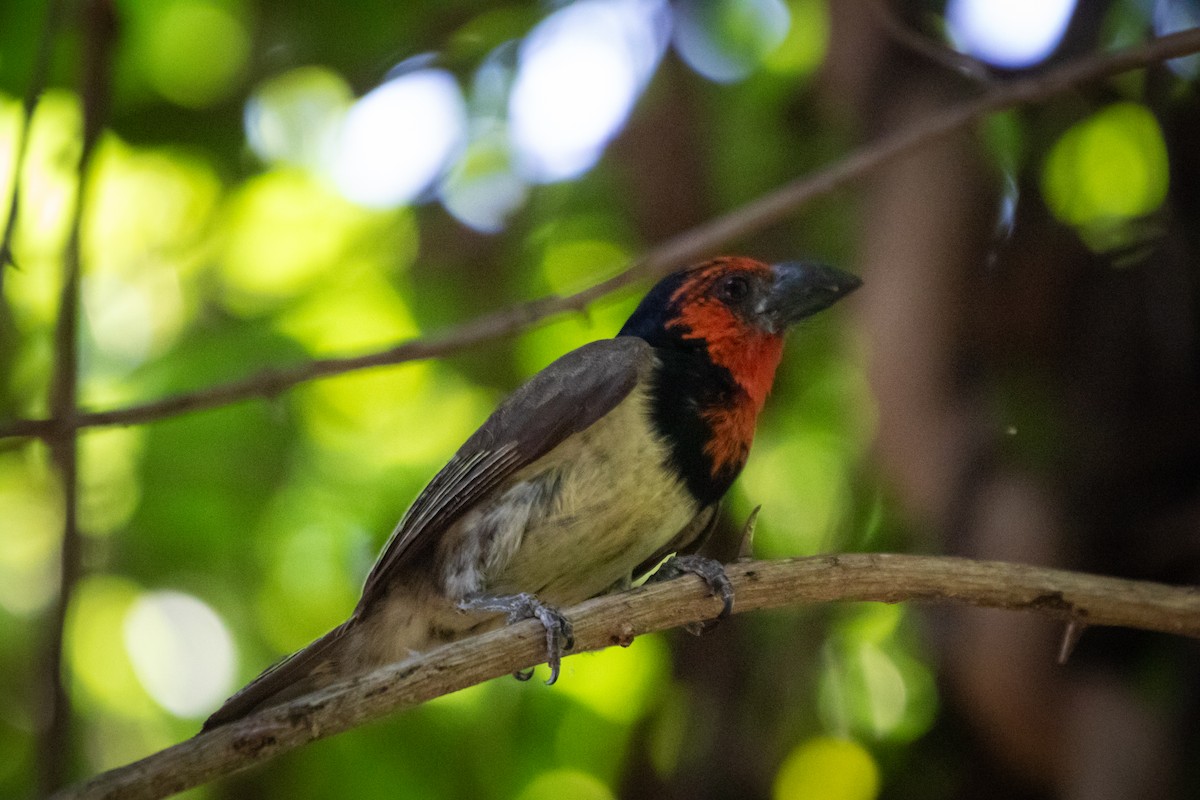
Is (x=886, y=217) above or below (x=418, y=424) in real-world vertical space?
above

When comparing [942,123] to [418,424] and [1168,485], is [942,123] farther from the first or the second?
[418,424]

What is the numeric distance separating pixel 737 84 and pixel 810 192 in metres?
1.70

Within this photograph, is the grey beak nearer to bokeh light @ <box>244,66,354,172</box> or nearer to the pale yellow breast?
the pale yellow breast

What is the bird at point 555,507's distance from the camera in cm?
279

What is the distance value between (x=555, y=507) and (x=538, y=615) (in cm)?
37

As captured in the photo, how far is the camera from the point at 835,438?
14.4 ft

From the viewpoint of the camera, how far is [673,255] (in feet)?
9.94

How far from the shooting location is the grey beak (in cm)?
328

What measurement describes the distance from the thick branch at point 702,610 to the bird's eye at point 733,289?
3.79 feet

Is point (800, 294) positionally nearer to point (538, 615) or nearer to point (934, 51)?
point (934, 51)

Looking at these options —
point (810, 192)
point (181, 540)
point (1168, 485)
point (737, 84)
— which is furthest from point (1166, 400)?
point (181, 540)

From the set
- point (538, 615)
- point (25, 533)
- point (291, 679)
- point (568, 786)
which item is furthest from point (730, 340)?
point (25, 533)

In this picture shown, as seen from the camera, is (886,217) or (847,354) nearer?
(886,217)

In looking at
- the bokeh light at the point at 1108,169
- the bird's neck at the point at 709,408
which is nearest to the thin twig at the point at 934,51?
the bokeh light at the point at 1108,169
